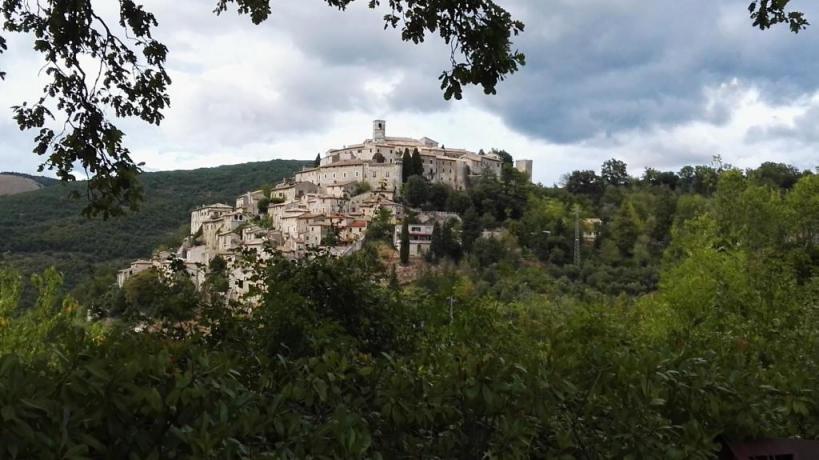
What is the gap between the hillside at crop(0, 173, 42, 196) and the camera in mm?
97062

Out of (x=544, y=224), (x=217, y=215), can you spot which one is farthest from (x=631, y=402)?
(x=217, y=215)

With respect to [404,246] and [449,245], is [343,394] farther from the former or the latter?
[449,245]

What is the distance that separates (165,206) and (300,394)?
9509cm

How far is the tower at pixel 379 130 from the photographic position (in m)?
90.8

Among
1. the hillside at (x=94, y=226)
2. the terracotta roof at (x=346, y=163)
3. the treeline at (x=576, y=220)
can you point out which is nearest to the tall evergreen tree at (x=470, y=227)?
the treeline at (x=576, y=220)

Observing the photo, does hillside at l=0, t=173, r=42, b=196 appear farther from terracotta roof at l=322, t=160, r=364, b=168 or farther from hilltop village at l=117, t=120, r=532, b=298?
terracotta roof at l=322, t=160, r=364, b=168

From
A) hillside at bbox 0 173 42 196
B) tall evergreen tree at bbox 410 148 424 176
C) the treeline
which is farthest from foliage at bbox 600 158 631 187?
hillside at bbox 0 173 42 196

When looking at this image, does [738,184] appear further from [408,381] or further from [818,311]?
[408,381]

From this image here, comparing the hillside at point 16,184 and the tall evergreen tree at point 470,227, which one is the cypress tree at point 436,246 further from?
the hillside at point 16,184

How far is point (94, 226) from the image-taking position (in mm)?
68312

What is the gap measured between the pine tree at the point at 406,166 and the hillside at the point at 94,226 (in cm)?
2681

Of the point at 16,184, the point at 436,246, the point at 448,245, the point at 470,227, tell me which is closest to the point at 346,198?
the point at 470,227

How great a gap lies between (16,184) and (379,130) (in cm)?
5746

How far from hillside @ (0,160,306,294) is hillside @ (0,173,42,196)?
13.8m
